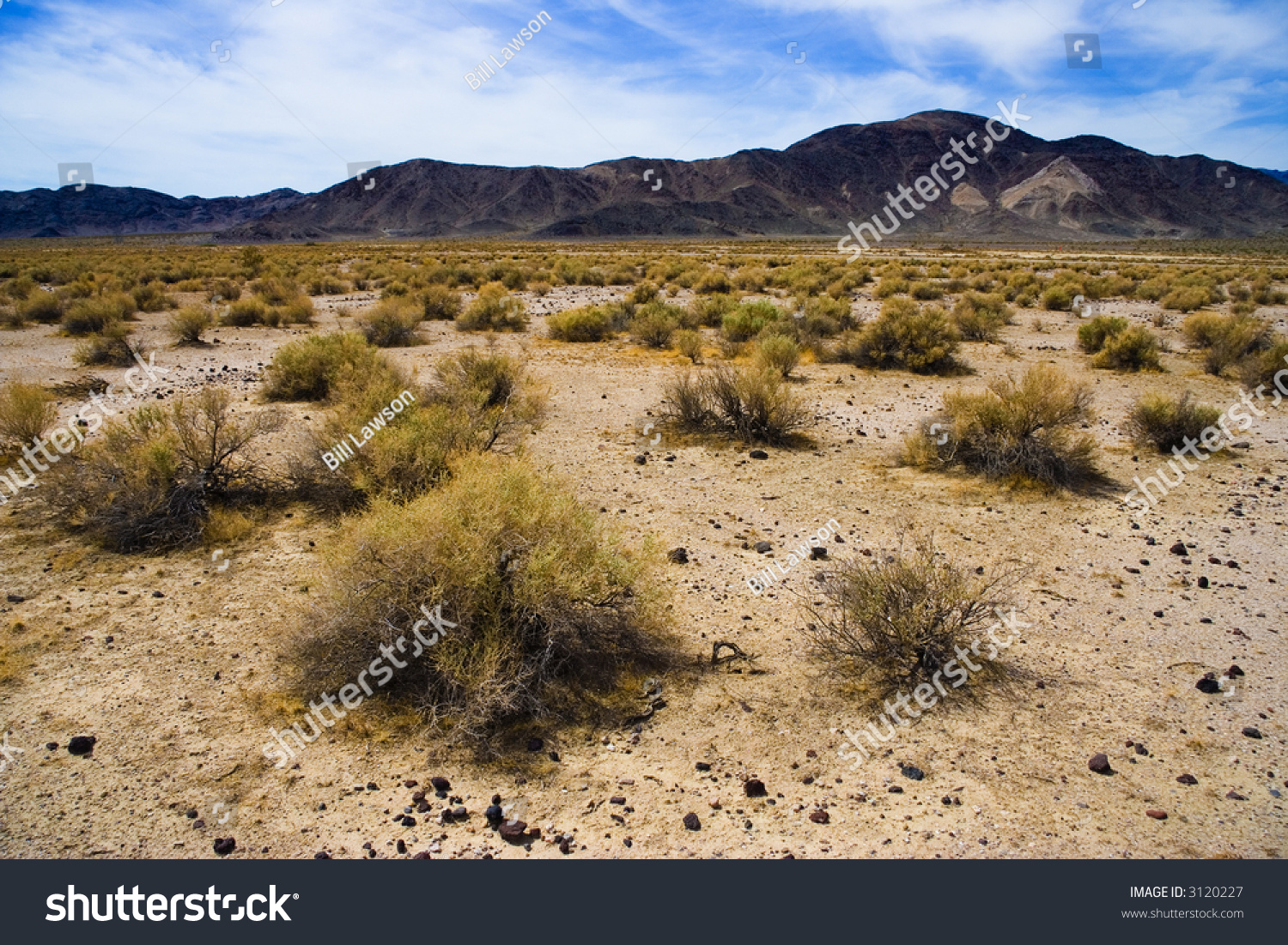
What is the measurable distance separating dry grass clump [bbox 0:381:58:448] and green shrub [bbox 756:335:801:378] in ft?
32.2

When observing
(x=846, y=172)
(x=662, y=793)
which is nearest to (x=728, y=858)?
(x=662, y=793)

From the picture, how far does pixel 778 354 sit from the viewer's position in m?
12.2

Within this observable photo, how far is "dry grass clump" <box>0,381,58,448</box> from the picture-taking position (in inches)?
318

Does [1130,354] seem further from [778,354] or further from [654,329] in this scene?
[654,329]

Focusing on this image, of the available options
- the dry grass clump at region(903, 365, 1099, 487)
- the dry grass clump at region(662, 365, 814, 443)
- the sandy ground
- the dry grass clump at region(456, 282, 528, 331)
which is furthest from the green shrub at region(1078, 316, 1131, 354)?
the dry grass clump at region(456, 282, 528, 331)

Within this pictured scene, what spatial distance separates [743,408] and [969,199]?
139 m

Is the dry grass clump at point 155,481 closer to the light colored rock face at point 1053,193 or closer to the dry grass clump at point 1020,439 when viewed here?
the dry grass clump at point 1020,439

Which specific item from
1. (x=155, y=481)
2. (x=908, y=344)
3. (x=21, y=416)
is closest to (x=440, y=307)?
(x=21, y=416)

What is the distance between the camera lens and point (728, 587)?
225 inches
